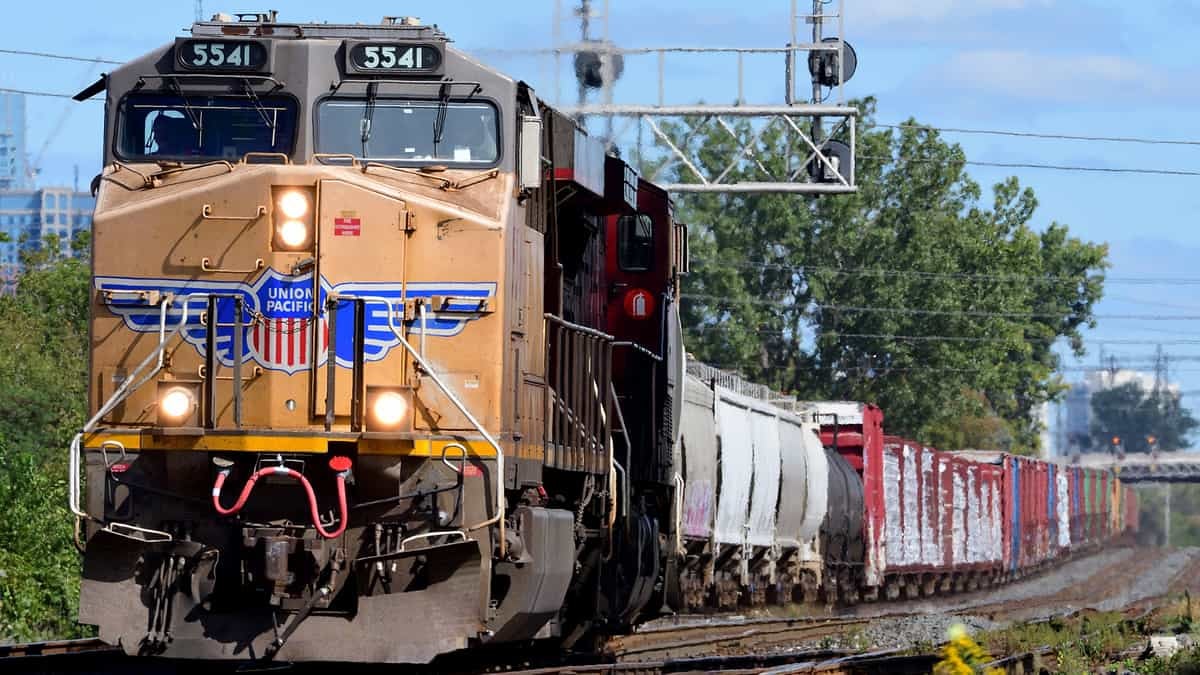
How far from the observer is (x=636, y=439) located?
16359 mm

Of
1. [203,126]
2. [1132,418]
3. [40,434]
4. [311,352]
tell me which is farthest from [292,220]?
[1132,418]

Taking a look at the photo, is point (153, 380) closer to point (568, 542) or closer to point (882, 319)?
point (568, 542)

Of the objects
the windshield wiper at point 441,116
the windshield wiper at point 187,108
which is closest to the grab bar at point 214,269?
the windshield wiper at point 187,108

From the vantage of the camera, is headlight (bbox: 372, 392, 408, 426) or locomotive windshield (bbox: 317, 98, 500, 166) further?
locomotive windshield (bbox: 317, 98, 500, 166)

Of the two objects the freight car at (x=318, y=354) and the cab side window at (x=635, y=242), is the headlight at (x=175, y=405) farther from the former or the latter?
the cab side window at (x=635, y=242)

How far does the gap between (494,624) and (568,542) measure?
53.6 inches

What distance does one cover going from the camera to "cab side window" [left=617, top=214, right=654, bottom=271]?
670 inches

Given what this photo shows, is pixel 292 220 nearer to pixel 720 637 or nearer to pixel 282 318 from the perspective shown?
pixel 282 318

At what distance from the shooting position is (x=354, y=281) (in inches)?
441

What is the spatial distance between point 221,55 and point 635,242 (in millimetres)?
6285

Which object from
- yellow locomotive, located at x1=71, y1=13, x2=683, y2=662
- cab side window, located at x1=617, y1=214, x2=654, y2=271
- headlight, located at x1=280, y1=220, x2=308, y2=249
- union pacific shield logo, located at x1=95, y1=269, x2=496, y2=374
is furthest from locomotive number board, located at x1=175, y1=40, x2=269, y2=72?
cab side window, located at x1=617, y1=214, x2=654, y2=271

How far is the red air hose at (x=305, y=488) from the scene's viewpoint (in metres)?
10.8

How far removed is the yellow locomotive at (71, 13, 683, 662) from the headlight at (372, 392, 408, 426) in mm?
18

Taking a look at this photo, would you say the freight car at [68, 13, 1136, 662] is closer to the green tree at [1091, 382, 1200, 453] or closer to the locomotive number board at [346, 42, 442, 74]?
the locomotive number board at [346, 42, 442, 74]
